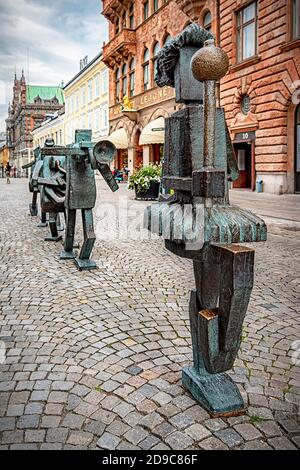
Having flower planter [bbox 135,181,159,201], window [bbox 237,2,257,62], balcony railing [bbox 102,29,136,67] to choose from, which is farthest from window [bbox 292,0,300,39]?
balcony railing [bbox 102,29,136,67]

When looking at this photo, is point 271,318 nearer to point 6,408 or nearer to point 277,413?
point 277,413

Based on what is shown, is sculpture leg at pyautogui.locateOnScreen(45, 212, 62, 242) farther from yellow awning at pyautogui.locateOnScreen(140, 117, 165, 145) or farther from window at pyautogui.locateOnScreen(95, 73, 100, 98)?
window at pyautogui.locateOnScreen(95, 73, 100, 98)

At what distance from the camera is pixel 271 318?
13.3 feet

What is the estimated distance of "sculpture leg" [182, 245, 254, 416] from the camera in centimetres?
215

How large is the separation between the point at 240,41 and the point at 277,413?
66.4 ft

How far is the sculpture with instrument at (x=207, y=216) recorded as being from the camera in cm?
206

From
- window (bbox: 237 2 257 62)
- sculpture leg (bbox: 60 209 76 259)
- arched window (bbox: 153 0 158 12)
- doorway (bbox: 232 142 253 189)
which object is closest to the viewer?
sculpture leg (bbox: 60 209 76 259)

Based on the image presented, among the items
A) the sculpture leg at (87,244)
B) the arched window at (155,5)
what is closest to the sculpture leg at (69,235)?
the sculpture leg at (87,244)

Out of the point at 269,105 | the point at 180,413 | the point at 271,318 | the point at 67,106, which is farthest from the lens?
the point at 67,106

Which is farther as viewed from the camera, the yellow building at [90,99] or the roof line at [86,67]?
the yellow building at [90,99]

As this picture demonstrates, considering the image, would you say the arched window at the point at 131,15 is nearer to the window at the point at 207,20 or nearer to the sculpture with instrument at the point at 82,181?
the window at the point at 207,20

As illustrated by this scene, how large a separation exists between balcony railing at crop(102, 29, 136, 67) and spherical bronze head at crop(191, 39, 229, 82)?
3205 centimetres

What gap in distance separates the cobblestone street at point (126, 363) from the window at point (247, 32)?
52.7 ft
